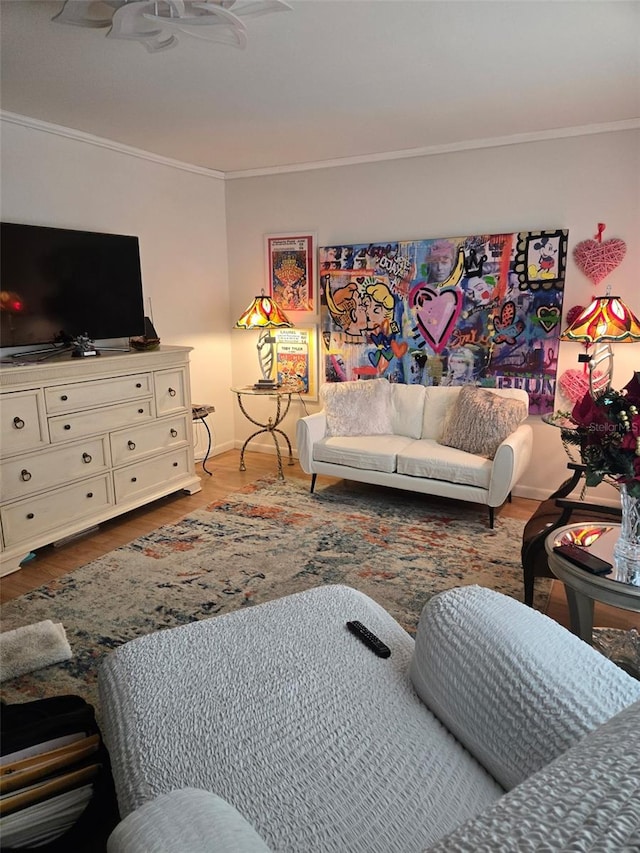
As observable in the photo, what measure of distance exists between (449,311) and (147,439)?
2.40m

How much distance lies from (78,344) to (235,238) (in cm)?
215

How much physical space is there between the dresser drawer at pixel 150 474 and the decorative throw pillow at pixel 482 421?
6.36ft

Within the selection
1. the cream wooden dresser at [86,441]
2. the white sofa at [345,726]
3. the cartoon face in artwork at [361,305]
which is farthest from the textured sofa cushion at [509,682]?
the cartoon face in artwork at [361,305]

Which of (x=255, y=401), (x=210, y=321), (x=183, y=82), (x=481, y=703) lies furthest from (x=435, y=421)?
(x=481, y=703)

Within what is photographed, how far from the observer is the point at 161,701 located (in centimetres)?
135

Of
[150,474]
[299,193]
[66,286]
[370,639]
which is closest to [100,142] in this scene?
[66,286]

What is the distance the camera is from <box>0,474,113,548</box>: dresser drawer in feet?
10.1

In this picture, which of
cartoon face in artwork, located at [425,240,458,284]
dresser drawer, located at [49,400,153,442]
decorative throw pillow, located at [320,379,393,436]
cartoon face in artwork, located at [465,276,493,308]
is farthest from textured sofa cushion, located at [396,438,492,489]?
dresser drawer, located at [49,400,153,442]

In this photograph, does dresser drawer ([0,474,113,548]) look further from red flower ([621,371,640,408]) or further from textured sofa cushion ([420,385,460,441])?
red flower ([621,371,640,408])

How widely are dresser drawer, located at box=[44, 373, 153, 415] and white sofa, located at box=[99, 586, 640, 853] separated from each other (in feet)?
6.82

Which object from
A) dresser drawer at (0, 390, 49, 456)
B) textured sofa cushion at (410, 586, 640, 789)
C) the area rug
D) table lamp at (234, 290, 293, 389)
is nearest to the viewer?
textured sofa cushion at (410, 586, 640, 789)

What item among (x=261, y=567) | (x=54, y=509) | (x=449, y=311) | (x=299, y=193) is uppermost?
(x=299, y=193)

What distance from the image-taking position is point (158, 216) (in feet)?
14.6

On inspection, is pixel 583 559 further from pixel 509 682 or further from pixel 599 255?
pixel 599 255
